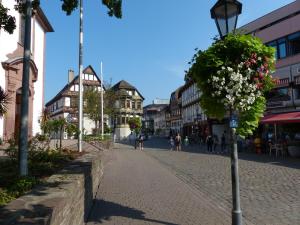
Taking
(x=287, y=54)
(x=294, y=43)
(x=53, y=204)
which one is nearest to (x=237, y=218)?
(x=53, y=204)

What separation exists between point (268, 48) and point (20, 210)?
194 inches

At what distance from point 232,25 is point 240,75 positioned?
104 centimetres

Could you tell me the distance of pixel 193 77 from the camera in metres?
7.43

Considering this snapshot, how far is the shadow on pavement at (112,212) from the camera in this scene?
7.86 meters

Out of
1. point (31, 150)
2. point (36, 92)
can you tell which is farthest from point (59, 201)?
point (36, 92)

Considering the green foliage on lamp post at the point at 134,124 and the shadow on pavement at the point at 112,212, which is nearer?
the shadow on pavement at the point at 112,212

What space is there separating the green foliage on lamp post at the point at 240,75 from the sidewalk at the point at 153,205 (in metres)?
2.21

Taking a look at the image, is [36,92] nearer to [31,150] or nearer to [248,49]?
[31,150]

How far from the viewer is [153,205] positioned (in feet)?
30.1

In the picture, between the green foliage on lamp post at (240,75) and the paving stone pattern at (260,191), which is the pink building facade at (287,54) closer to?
the paving stone pattern at (260,191)

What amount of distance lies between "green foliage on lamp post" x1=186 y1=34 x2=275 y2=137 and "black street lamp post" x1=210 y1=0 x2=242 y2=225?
0.66 ft

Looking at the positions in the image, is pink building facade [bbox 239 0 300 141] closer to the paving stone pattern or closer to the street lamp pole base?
the paving stone pattern

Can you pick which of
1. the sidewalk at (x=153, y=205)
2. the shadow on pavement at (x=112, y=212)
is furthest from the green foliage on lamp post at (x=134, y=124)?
the shadow on pavement at (x=112, y=212)

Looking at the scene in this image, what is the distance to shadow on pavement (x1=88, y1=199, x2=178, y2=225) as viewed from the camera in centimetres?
786
